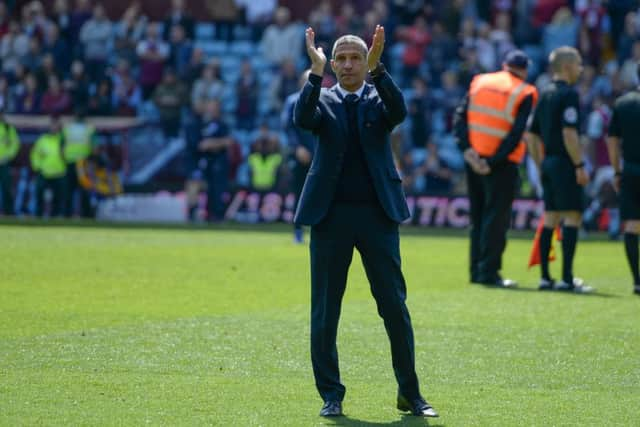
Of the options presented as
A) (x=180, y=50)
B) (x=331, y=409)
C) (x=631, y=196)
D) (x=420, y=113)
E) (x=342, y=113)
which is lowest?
(x=331, y=409)

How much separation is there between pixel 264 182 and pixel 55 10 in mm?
9765

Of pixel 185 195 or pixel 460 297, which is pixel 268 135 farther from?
pixel 460 297

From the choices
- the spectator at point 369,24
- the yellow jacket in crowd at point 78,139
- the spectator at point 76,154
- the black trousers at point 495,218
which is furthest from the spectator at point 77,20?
the black trousers at point 495,218

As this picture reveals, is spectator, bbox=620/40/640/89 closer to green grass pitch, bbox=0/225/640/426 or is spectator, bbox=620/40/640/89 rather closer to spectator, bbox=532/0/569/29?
spectator, bbox=532/0/569/29

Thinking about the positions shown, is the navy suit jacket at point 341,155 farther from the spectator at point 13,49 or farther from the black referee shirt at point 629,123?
the spectator at point 13,49

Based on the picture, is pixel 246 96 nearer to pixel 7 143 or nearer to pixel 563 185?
pixel 7 143

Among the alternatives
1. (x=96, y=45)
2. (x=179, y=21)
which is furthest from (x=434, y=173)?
(x=96, y=45)

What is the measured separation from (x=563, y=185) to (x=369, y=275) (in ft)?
23.9

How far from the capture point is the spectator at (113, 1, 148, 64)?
3422 cm

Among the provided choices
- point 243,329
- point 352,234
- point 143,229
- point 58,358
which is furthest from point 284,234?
point 352,234

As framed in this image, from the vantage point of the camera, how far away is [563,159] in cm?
1495

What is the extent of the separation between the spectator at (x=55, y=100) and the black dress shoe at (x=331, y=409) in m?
25.7

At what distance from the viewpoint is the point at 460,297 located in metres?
14.2

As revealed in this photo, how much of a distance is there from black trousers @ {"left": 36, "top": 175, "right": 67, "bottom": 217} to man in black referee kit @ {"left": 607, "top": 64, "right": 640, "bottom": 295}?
1755cm
